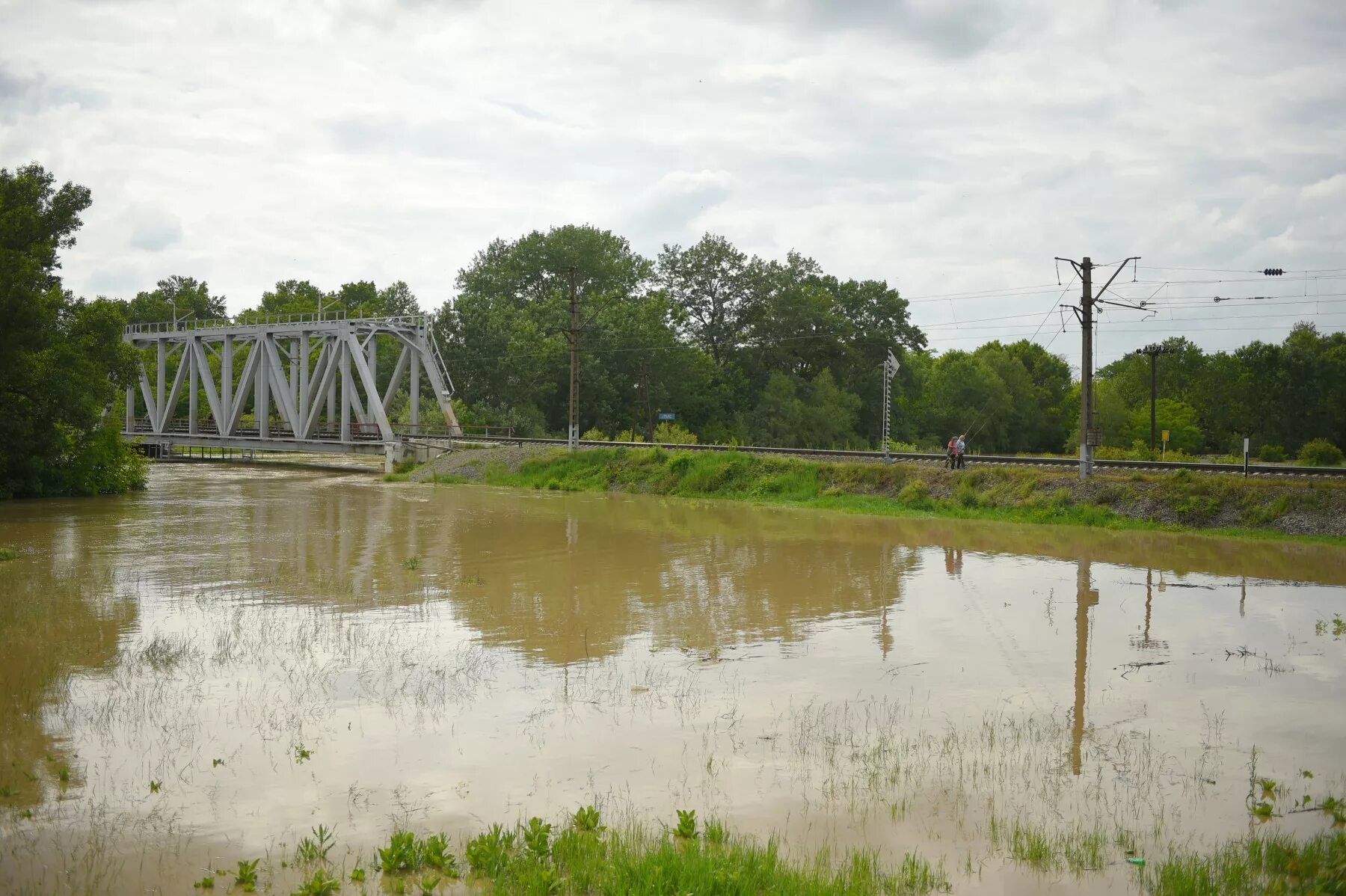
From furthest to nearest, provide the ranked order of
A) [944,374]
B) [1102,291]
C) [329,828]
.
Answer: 1. [944,374]
2. [1102,291]
3. [329,828]

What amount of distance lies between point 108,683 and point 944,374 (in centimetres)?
7964

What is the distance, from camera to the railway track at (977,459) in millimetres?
30062

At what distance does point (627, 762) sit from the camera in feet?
31.2

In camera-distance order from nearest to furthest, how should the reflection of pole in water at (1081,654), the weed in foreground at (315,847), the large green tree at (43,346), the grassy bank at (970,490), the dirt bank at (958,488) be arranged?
the weed in foreground at (315,847)
the reflection of pole in water at (1081,654)
the grassy bank at (970,490)
the dirt bank at (958,488)
the large green tree at (43,346)

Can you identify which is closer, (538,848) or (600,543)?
(538,848)

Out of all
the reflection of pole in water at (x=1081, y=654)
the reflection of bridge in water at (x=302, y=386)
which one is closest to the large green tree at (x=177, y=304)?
the reflection of bridge in water at (x=302, y=386)

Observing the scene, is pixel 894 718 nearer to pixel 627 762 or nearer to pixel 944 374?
pixel 627 762

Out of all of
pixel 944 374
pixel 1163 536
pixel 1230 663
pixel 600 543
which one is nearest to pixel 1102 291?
pixel 1163 536

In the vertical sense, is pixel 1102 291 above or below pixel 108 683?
above

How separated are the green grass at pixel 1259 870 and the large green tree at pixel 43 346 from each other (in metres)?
35.0

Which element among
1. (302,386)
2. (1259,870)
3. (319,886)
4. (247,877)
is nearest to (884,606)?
(1259,870)

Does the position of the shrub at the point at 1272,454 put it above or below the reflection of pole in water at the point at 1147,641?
above

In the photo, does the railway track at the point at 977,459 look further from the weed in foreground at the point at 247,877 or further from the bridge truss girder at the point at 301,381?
the weed in foreground at the point at 247,877

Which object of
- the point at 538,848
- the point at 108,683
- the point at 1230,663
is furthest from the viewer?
the point at 1230,663
